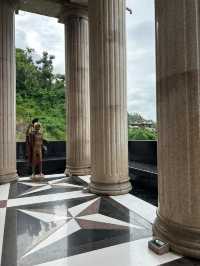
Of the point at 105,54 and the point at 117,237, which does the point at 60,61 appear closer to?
the point at 105,54

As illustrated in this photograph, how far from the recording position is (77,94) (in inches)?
335

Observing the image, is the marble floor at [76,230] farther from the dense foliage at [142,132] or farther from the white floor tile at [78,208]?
the dense foliage at [142,132]

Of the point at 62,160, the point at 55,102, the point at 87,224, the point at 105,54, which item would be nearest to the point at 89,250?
the point at 87,224

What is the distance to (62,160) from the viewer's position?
34.0 feet

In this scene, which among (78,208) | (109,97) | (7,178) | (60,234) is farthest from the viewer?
(7,178)

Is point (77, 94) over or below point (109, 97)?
over

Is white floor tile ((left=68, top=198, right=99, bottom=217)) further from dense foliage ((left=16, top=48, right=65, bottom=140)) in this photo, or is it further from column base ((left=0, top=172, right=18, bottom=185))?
dense foliage ((left=16, top=48, right=65, bottom=140))

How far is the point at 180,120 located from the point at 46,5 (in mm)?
8106

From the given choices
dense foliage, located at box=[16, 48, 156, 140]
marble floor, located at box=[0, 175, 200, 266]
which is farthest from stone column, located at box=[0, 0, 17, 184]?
dense foliage, located at box=[16, 48, 156, 140]

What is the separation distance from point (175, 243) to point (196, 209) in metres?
0.52

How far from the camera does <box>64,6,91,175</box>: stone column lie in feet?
27.6

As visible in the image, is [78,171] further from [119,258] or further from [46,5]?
[46,5]

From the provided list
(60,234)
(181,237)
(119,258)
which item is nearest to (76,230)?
(60,234)

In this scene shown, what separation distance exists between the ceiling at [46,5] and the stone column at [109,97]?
3170 mm
